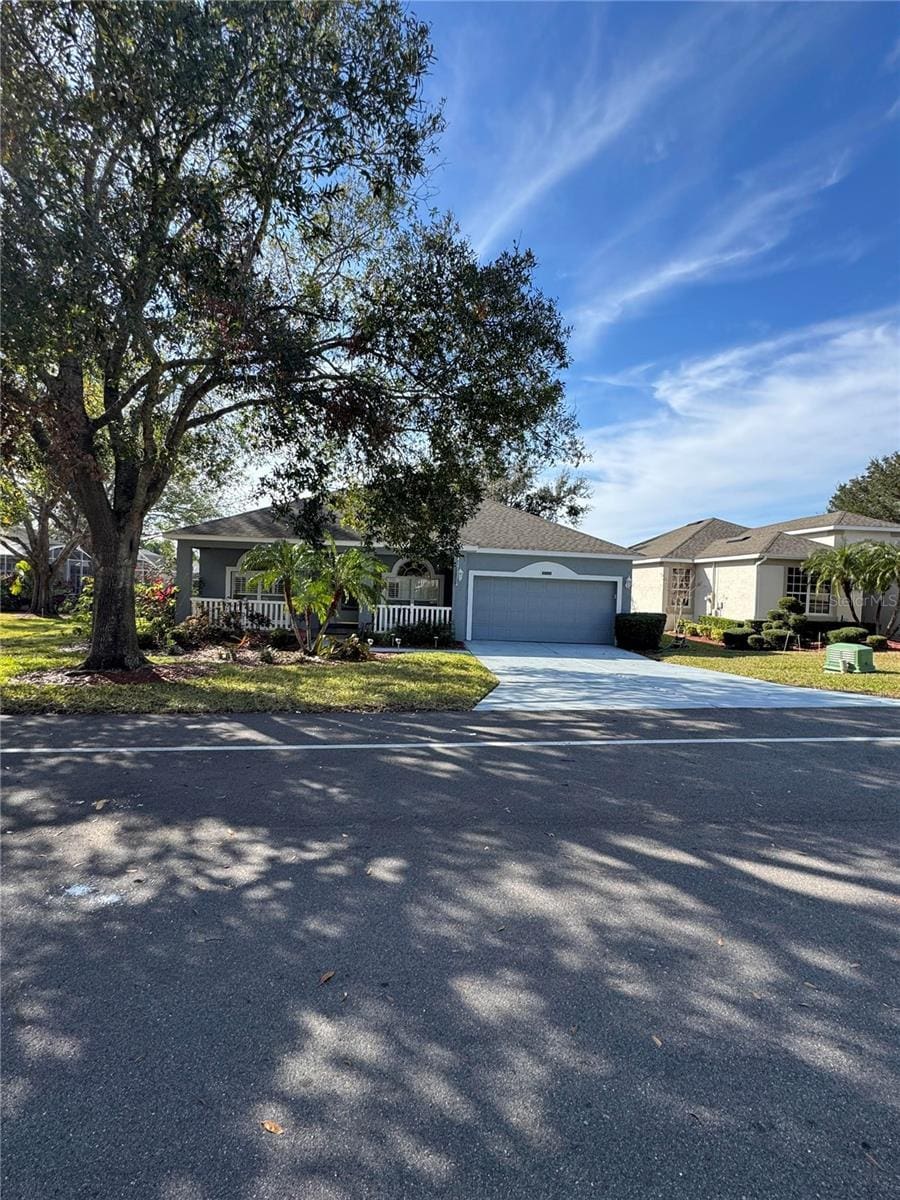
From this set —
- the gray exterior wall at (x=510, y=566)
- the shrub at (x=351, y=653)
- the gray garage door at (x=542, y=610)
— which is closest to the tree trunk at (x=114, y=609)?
the shrub at (x=351, y=653)

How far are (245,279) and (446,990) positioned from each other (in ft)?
27.8

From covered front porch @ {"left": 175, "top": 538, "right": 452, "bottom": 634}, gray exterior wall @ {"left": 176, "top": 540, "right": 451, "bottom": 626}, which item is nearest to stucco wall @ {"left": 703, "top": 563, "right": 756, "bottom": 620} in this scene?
covered front porch @ {"left": 175, "top": 538, "right": 452, "bottom": 634}

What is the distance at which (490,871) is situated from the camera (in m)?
3.71

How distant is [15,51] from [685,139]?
906 cm

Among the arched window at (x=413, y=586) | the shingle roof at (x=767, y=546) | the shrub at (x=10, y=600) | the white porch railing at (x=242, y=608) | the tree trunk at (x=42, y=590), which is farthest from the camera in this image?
the shrub at (x=10, y=600)

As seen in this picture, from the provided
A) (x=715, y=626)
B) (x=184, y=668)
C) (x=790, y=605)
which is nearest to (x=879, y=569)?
(x=790, y=605)

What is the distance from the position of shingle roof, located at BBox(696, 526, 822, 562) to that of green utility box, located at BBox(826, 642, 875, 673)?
8732 millimetres

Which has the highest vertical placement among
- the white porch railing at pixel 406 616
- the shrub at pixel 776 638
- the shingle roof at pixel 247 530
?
the shingle roof at pixel 247 530

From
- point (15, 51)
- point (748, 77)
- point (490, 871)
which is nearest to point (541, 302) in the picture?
point (748, 77)

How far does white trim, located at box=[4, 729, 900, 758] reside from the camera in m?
6.18

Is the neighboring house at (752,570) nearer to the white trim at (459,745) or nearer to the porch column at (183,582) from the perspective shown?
the porch column at (183,582)

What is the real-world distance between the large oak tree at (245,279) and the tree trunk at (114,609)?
35 mm

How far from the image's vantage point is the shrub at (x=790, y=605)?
21.4 m

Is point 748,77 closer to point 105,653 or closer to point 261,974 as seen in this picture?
point 261,974
